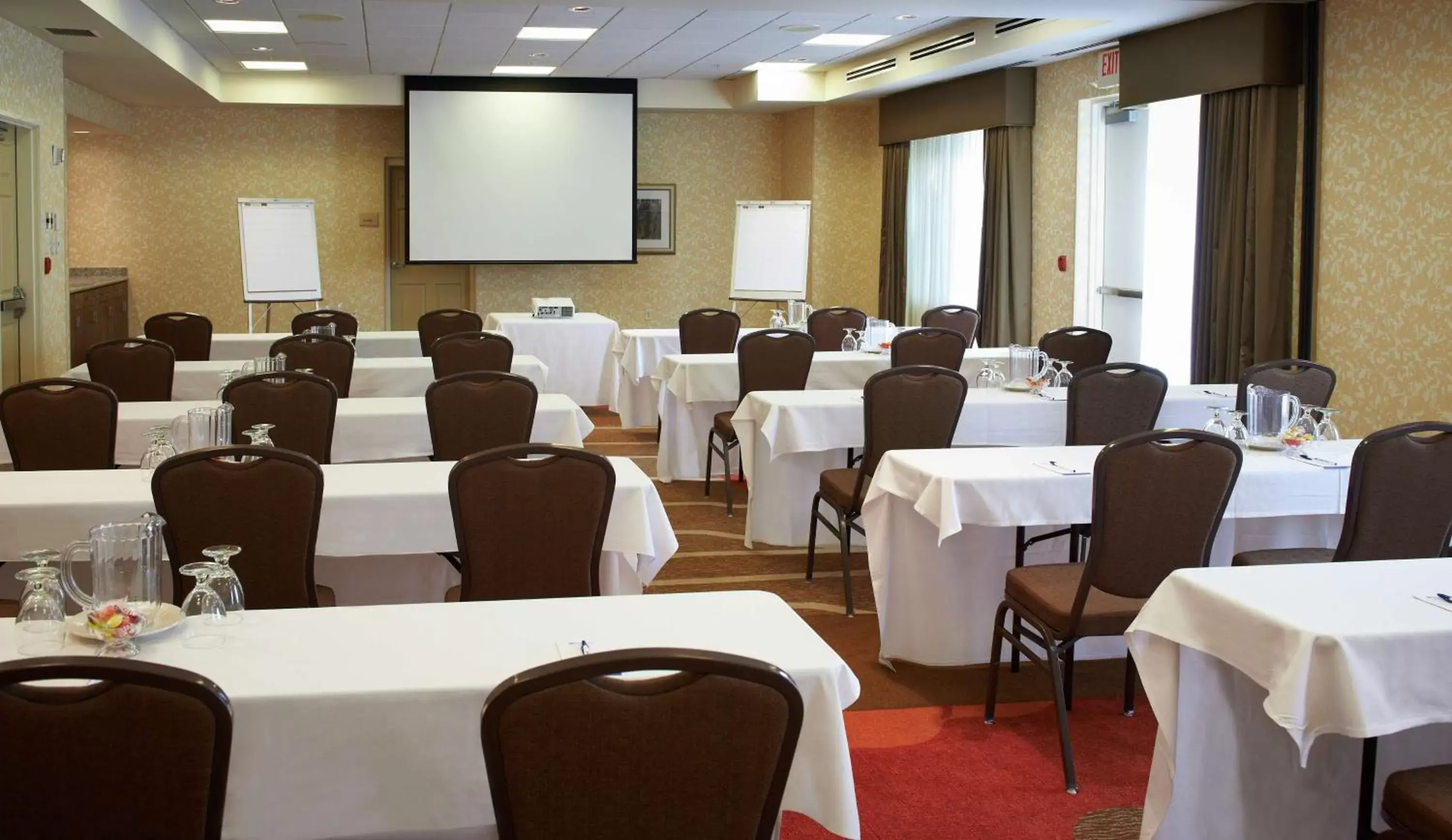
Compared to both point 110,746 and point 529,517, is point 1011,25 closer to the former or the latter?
point 529,517

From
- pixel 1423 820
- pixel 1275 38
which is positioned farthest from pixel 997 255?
pixel 1423 820

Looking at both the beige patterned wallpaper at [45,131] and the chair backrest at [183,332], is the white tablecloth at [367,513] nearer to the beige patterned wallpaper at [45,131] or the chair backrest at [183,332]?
the chair backrest at [183,332]

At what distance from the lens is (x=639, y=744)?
1923mm

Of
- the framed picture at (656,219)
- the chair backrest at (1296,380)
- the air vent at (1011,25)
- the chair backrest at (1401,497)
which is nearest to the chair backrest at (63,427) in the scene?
the chair backrest at (1401,497)

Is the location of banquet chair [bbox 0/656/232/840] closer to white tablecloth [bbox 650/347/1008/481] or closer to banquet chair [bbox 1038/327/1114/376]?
white tablecloth [bbox 650/347/1008/481]

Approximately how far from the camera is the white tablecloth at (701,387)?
7.64m

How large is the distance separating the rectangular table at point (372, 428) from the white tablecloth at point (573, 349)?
4.86 m

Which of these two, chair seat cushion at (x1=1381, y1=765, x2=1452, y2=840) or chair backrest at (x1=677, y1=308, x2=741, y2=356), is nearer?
chair seat cushion at (x1=1381, y1=765, x2=1452, y2=840)

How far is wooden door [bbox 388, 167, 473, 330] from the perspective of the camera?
589 inches

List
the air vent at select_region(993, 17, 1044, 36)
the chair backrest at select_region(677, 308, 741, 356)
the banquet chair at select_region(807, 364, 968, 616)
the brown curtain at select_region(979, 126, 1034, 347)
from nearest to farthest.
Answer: the banquet chair at select_region(807, 364, 968, 616)
the chair backrest at select_region(677, 308, 741, 356)
the air vent at select_region(993, 17, 1044, 36)
the brown curtain at select_region(979, 126, 1034, 347)

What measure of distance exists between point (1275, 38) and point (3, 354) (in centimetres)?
869

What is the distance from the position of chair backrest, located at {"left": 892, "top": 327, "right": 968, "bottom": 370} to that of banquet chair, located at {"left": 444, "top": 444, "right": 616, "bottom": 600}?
13.0 feet

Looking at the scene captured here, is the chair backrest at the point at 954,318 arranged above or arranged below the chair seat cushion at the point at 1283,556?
above

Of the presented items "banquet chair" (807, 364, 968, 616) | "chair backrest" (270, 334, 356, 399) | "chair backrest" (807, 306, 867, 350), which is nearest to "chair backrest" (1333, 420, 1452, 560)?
"banquet chair" (807, 364, 968, 616)
